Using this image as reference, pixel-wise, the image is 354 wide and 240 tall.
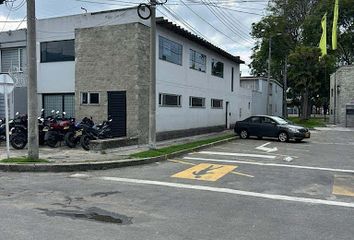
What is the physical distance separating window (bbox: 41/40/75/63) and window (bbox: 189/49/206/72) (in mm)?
7118

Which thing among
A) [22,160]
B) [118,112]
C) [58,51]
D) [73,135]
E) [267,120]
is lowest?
[22,160]

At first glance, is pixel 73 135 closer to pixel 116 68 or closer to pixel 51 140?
pixel 51 140

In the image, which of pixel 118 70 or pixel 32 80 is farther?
pixel 118 70

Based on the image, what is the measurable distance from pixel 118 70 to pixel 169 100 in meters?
3.97

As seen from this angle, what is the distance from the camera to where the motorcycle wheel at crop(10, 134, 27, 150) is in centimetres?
1617

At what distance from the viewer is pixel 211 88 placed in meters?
27.8

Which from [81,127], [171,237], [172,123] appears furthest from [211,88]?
[171,237]

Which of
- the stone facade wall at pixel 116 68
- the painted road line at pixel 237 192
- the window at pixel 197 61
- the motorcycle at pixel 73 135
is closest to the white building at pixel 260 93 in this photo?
the window at pixel 197 61

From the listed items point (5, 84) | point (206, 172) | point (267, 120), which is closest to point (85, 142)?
point (5, 84)

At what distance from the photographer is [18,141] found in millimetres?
16266

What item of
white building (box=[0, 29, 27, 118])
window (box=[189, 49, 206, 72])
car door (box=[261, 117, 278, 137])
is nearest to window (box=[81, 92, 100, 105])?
white building (box=[0, 29, 27, 118])

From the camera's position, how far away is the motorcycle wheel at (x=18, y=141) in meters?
16.2

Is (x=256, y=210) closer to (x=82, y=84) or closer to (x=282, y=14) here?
(x=82, y=84)

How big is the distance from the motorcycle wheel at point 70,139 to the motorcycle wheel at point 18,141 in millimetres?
1603
